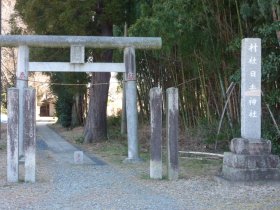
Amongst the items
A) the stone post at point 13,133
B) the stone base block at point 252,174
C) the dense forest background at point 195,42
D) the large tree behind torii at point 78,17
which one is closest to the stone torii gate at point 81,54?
the dense forest background at point 195,42

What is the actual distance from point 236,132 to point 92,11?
5545 millimetres

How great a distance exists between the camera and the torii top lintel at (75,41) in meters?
10.9

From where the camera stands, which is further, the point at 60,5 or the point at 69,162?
the point at 60,5

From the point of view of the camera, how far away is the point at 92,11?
1445 centimetres

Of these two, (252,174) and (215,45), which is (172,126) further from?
(215,45)

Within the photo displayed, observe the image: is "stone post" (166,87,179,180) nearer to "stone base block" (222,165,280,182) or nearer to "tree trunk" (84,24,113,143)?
"stone base block" (222,165,280,182)

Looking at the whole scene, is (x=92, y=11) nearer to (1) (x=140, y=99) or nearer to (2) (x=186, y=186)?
(1) (x=140, y=99)

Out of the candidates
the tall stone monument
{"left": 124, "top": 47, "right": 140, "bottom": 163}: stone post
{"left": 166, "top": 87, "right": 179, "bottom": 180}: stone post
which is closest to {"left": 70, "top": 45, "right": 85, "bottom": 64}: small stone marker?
{"left": 124, "top": 47, "right": 140, "bottom": 163}: stone post

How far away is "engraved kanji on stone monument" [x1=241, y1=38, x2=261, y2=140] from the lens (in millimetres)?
8414

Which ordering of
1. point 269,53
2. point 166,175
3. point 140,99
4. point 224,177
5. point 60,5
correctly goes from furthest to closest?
point 140,99 < point 60,5 < point 269,53 < point 166,175 < point 224,177

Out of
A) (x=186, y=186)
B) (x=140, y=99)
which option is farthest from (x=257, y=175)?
(x=140, y=99)

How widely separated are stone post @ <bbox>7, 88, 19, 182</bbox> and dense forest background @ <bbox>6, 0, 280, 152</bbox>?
3.75 m

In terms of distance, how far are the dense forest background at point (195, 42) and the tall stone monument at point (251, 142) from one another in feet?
2.55

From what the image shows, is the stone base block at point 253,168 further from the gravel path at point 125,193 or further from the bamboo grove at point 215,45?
the bamboo grove at point 215,45
